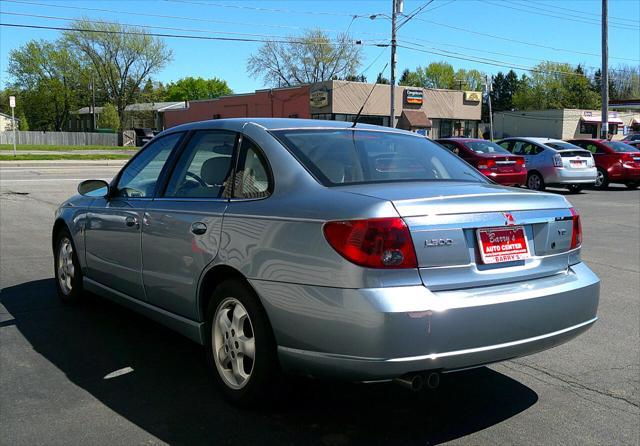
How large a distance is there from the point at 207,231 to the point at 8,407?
1.54 meters

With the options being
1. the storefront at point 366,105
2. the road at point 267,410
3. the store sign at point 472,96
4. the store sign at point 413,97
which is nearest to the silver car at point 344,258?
the road at point 267,410

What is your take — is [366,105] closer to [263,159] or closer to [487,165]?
[487,165]

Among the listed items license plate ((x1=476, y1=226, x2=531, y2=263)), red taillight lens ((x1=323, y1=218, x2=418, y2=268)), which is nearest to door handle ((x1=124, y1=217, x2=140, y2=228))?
red taillight lens ((x1=323, y1=218, x2=418, y2=268))

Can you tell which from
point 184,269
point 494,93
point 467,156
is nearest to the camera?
point 184,269

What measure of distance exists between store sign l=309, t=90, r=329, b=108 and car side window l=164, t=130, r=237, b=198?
43.7m

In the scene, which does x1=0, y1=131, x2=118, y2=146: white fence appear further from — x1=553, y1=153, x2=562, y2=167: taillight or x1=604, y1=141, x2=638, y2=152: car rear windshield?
x1=553, y1=153, x2=562, y2=167: taillight

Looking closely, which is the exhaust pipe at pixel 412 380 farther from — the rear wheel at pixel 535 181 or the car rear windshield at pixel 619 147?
the car rear windshield at pixel 619 147

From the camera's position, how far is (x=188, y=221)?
3959 millimetres

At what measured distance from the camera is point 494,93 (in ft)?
499

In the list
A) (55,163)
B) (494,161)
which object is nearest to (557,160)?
(494,161)

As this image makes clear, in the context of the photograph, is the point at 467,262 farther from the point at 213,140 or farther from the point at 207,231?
the point at 213,140

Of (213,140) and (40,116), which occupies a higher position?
(40,116)

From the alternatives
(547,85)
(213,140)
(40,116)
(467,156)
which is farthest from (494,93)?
(213,140)

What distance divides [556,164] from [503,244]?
52.9 feet
